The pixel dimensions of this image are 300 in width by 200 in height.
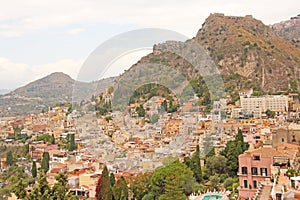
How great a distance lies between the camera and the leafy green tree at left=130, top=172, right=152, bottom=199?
6.46 metres

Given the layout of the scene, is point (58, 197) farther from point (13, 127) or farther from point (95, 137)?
point (13, 127)

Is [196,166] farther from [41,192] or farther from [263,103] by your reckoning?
[263,103]

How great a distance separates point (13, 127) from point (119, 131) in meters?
13.4

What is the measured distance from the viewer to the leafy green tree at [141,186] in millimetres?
6457

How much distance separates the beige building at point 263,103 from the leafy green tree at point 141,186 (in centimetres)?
1006

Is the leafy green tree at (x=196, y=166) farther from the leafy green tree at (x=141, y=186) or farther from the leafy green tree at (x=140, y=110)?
the leafy green tree at (x=140, y=110)

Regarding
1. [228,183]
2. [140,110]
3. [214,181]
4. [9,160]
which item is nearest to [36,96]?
[9,160]

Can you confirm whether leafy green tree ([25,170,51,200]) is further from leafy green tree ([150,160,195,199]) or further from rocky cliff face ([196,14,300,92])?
rocky cliff face ([196,14,300,92])

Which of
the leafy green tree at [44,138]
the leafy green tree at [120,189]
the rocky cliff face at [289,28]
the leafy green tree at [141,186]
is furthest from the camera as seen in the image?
the rocky cliff face at [289,28]

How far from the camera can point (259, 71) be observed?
21516 millimetres

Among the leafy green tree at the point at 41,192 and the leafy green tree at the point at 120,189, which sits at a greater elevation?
the leafy green tree at the point at 41,192

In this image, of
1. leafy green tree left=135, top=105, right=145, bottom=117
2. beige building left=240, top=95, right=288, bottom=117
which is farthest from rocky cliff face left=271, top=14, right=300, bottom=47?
leafy green tree left=135, top=105, right=145, bottom=117

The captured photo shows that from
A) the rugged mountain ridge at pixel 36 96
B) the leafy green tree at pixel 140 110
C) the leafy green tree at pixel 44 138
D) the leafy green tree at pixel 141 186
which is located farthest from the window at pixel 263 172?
the rugged mountain ridge at pixel 36 96

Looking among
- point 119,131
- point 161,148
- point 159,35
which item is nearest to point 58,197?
point 159,35
